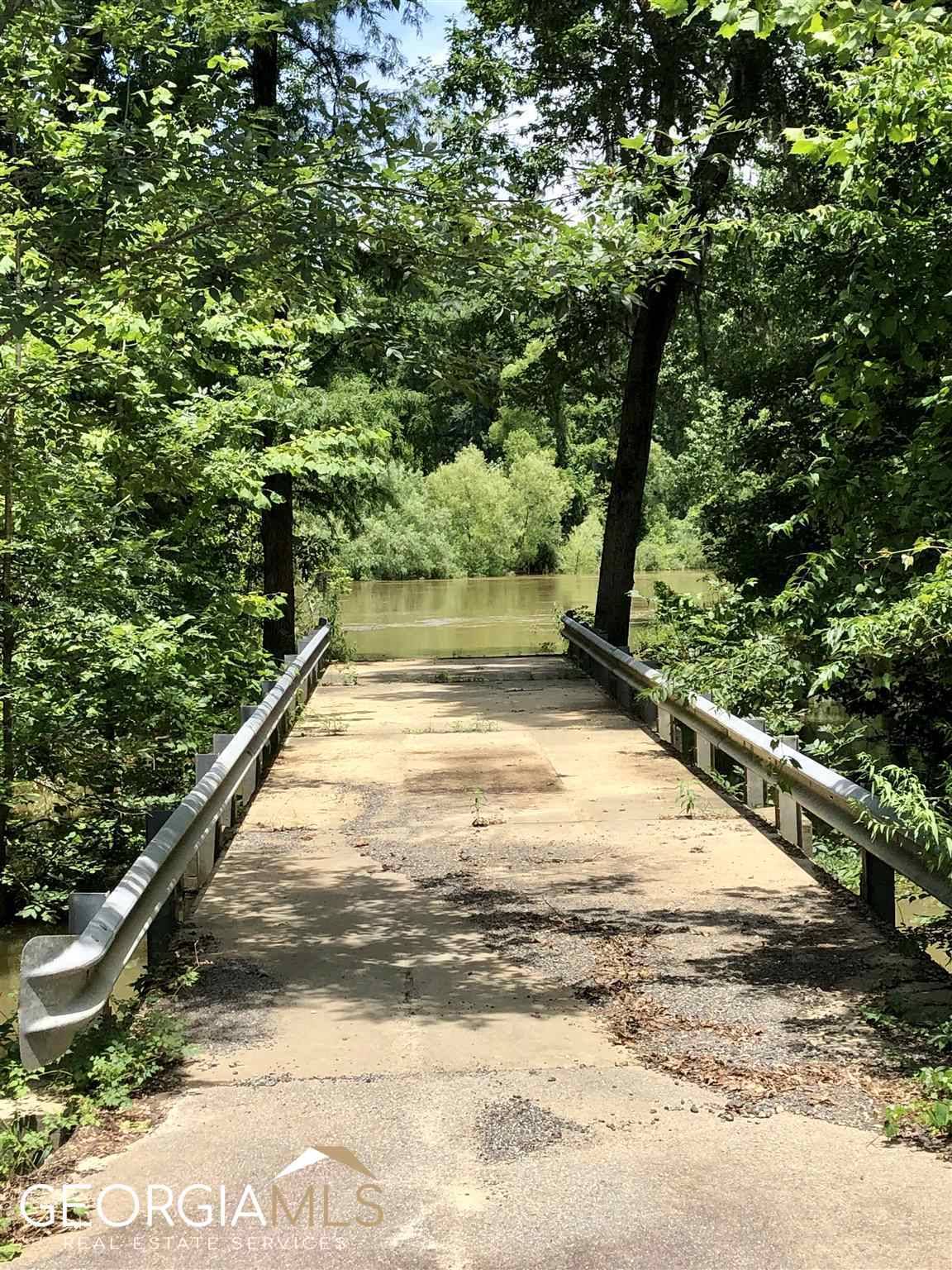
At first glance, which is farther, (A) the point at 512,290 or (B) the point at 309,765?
(B) the point at 309,765

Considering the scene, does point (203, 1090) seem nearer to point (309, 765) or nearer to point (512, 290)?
point (512, 290)

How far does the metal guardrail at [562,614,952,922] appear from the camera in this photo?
20.8 ft

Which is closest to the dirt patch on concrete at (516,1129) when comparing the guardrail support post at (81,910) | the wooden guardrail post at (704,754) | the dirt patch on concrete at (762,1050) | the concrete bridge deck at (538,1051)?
the concrete bridge deck at (538,1051)

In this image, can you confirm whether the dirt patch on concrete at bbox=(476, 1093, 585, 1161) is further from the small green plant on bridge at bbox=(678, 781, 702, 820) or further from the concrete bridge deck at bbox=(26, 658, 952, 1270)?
the small green plant on bridge at bbox=(678, 781, 702, 820)

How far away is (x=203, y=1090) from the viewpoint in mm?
5109

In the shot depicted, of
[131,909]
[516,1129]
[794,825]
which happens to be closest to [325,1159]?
[516,1129]

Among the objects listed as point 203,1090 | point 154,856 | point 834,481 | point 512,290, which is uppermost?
point 512,290

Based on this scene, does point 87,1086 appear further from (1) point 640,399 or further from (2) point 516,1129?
(1) point 640,399

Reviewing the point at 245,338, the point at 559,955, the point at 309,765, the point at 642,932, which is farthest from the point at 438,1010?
the point at 245,338

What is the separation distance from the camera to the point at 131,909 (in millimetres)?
5883

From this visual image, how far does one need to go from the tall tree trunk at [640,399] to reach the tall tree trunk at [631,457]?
1 cm

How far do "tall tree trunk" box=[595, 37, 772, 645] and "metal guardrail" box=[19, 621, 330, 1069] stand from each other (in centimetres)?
1027

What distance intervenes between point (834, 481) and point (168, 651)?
15.4ft

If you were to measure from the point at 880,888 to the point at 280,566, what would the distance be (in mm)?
13004
